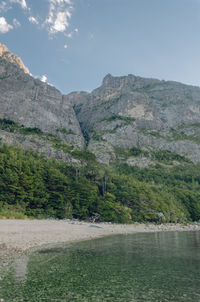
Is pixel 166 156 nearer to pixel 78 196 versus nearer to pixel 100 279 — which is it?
pixel 78 196

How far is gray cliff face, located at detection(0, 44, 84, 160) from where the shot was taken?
16375 centimetres

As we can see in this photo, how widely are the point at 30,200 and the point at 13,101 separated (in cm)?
13961

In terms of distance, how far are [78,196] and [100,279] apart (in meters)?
44.4

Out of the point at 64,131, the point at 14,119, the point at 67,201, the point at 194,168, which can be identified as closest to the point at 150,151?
the point at 194,168

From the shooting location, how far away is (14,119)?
160125 mm

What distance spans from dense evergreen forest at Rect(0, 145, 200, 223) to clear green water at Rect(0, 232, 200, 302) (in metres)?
29.1

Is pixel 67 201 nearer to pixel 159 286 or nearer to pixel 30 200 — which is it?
pixel 30 200

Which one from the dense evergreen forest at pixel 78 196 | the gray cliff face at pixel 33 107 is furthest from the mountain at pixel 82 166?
the gray cliff face at pixel 33 107

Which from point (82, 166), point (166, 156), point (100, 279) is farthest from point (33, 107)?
point (100, 279)

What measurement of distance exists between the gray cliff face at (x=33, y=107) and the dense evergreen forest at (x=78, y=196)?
301ft

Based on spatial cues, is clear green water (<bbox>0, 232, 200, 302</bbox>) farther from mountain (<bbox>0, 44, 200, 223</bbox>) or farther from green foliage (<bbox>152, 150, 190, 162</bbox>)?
green foliage (<bbox>152, 150, 190, 162</bbox>)

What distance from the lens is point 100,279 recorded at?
11.7m

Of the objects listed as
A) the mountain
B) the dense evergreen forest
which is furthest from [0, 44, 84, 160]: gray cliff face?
the dense evergreen forest

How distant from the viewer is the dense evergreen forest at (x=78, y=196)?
4727cm
